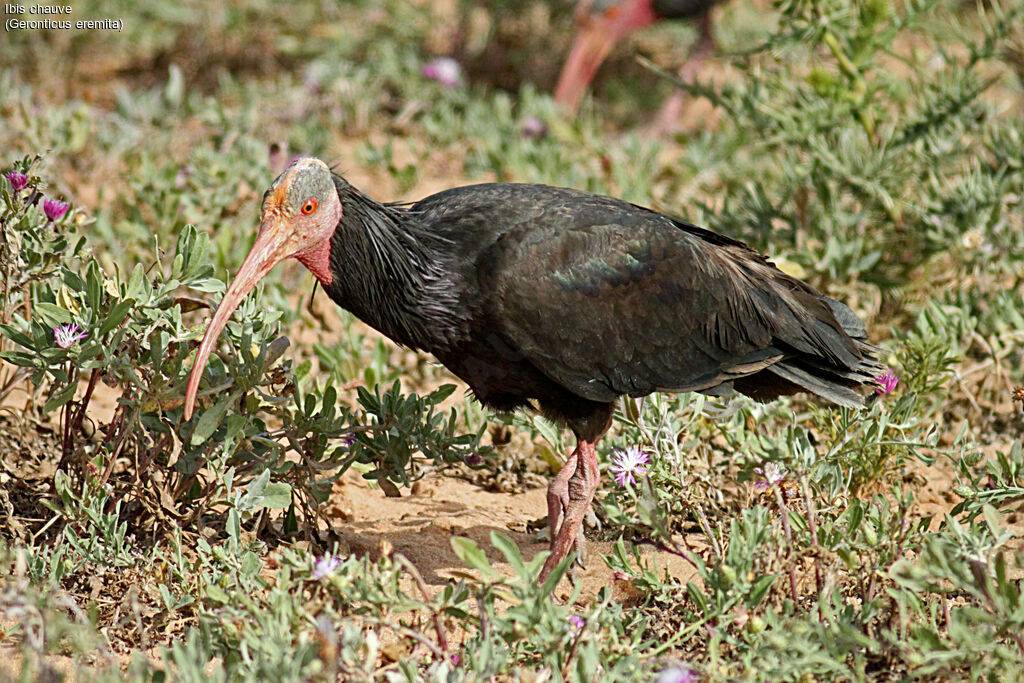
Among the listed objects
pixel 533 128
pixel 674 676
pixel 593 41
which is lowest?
pixel 674 676

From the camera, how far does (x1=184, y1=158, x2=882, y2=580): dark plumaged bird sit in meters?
3.79

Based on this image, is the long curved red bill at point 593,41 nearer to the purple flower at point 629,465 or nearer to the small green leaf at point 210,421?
the purple flower at point 629,465

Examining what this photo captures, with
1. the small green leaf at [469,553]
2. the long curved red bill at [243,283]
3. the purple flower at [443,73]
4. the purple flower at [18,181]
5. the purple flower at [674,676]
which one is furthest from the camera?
the purple flower at [443,73]

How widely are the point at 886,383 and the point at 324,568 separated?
2.35 meters

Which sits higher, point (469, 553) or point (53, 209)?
point (53, 209)

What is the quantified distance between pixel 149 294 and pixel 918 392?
2905 millimetres

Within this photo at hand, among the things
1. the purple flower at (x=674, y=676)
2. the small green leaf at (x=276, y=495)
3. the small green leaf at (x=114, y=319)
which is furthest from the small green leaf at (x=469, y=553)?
the small green leaf at (x=114, y=319)

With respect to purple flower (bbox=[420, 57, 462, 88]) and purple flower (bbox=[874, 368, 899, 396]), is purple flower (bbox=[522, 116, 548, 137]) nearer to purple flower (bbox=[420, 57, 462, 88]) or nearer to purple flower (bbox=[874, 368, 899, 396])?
purple flower (bbox=[420, 57, 462, 88])

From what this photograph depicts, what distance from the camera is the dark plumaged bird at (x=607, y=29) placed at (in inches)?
325

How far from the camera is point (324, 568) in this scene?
9.84 ft

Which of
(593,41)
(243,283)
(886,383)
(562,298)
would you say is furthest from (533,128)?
(243,283)

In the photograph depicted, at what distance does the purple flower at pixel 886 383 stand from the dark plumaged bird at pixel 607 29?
13.9 feet

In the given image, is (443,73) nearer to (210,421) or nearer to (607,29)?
(607,29)

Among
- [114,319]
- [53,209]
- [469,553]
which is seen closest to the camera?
[469,553]
